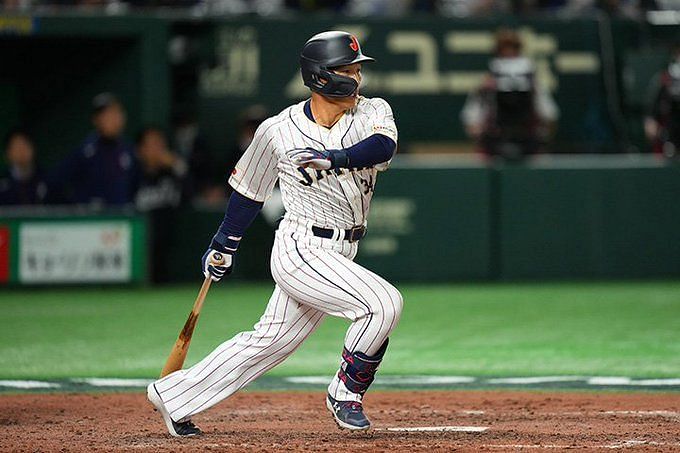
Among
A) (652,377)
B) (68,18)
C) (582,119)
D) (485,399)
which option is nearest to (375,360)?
(485,399)

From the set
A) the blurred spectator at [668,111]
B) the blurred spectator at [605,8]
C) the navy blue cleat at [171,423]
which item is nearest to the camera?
the navy blue cleat at [171,423]

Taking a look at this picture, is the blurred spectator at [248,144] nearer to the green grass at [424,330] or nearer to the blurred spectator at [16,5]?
Result: the green grass at [424,330]

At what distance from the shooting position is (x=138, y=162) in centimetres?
1291

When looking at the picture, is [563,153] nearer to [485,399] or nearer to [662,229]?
[662,229]

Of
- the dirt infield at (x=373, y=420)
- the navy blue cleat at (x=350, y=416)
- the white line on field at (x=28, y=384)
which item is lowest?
the white line on field at (x=28, y=384)

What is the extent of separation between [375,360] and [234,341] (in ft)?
2.12

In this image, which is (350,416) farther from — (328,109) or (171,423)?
(328,109)

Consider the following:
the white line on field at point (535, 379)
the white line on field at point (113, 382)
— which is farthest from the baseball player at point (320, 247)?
the white line on field at point (535, 379)

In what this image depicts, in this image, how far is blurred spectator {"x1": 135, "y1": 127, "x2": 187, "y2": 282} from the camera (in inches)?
516

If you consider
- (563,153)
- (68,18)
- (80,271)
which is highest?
(68,18)

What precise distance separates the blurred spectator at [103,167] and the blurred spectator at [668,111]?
5.42 m

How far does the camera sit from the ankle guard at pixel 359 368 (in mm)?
5688

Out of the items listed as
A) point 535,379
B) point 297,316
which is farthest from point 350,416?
point 535,379

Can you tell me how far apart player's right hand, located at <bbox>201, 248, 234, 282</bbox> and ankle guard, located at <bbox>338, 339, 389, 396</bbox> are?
2.30 ft
